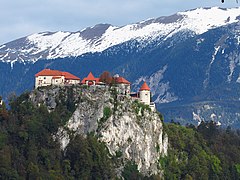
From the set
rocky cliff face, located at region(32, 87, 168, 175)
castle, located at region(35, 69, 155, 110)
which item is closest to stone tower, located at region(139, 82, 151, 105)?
castle, located at region(35, 69, 155, 110)

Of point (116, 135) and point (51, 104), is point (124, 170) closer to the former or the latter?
point (116, 135)

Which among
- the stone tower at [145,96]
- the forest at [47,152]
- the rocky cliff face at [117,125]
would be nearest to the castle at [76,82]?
the stone tower at [145,96]

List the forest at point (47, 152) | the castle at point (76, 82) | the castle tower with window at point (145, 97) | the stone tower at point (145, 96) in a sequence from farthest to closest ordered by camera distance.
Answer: the stone tower at point (145, 96)
the castle tower with window at point (145, 97)
the castle at point (76, 82)
the forest at point (47, 152)

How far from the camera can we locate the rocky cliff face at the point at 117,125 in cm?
13312

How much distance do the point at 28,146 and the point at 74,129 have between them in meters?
7.79

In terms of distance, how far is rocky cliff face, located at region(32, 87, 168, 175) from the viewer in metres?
133

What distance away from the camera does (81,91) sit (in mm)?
134000

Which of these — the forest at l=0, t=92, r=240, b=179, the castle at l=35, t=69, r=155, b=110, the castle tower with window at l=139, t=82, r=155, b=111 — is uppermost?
the castle at l=35, t=69, r=155, b=110

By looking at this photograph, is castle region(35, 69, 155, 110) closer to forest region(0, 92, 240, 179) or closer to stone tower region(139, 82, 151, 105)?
stone tower region(139, 82, 151, 105)

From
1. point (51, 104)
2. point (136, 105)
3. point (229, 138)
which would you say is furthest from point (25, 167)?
point (229, 138)

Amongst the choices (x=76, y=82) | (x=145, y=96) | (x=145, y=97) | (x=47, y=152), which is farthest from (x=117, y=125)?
(x=47, y=152)

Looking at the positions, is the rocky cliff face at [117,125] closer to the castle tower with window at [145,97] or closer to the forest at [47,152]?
the forest at [47,152]

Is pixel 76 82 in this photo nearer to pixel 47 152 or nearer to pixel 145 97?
A: pixel 145 97

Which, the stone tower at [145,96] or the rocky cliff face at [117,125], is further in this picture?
the stone tower at [145,96]
